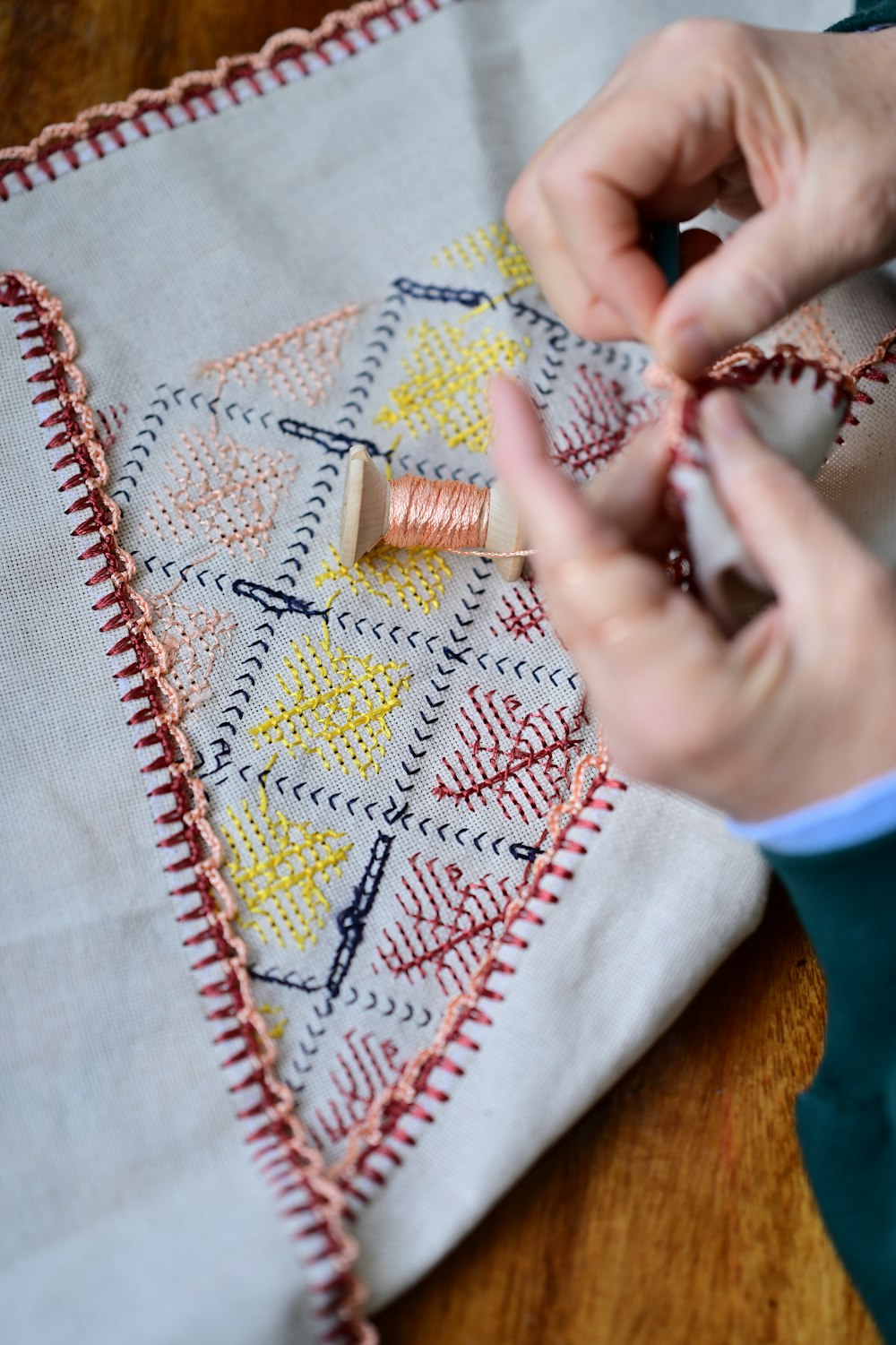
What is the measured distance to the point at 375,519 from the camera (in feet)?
3.43

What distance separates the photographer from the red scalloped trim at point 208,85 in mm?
1182

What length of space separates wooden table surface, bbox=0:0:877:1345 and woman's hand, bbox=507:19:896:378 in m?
0.55

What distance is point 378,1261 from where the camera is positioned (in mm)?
879

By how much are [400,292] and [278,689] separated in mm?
475

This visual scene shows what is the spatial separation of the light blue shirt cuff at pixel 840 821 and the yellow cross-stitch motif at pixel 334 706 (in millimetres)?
373

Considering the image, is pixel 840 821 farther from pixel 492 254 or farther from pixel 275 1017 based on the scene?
pixel 492 254

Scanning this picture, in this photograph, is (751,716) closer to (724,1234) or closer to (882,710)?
(882,710)

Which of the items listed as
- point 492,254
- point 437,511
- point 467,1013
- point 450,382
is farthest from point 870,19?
point 467,1013

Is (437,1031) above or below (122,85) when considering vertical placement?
below

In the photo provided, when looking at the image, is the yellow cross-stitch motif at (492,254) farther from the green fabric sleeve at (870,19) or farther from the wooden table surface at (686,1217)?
the wooden table surface at (686,1217)

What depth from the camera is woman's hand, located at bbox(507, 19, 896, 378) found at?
2.82ft

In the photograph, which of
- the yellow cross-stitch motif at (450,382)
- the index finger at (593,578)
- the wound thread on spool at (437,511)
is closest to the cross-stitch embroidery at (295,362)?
the yellow cross-stitch motif at (450,382)

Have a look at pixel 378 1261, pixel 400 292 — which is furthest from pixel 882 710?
pixel 400 292

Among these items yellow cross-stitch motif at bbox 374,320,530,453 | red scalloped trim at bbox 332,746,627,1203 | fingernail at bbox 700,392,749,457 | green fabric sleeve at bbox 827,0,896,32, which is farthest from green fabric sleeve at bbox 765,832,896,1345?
green fabric sleeve at bbox 827,0,896,32
